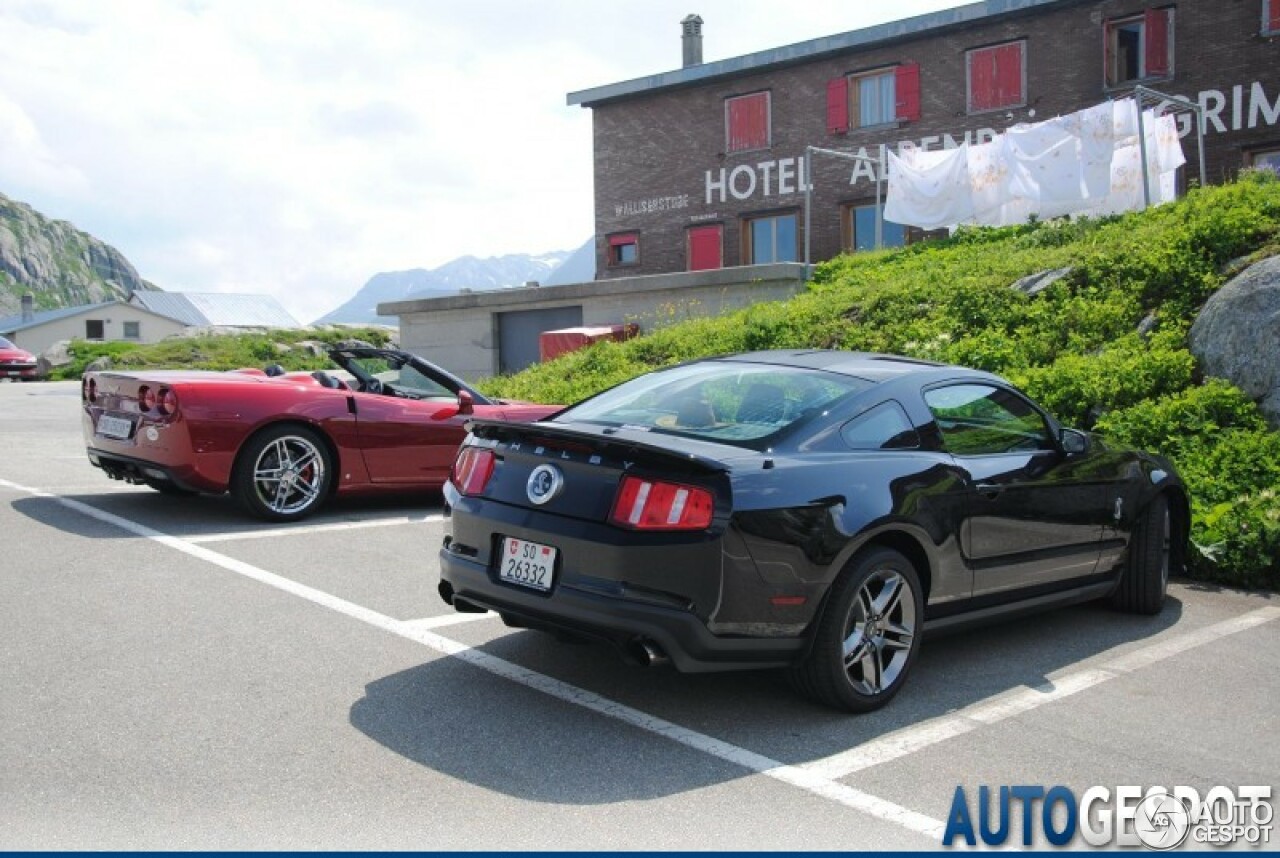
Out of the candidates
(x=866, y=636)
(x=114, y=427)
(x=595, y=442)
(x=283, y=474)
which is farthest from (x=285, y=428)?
(x=866, y=636)

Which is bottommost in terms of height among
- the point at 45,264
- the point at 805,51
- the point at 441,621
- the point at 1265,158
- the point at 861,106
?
the point at 441,621

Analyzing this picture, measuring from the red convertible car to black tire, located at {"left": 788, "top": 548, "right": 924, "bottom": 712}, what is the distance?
12.8ft

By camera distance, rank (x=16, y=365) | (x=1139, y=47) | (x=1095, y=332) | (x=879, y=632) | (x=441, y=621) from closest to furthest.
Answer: (x=879, y=632)
(x=441, y=621)
(x=1095, y=332)
(x=1139, y=47)
(x=16, y=365)

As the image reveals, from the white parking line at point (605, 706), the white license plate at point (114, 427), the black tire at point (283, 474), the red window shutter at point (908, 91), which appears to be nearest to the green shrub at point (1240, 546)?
the white parking line at point (605, 706)

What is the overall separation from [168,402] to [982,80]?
69.5 ft

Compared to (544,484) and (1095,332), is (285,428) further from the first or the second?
(1095,332)

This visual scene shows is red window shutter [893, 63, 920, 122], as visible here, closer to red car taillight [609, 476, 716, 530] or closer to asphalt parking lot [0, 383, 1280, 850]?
asphalt parking lot [0, 383, 1280, 850]

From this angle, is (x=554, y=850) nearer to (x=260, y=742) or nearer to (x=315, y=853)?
(x=315, y=853)

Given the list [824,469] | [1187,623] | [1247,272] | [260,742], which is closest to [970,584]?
[824,469]

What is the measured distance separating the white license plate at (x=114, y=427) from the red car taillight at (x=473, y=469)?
13.4ft

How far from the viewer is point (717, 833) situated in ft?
11.1

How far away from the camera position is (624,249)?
31.0m

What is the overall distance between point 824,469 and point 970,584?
1.04 m

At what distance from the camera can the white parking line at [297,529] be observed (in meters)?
7.58
